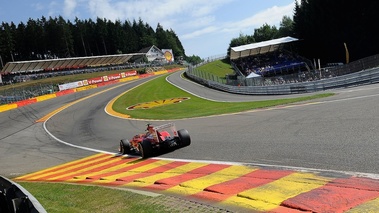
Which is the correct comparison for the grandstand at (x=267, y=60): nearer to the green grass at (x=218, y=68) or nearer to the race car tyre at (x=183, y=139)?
the green grass at (x=218, y=68)

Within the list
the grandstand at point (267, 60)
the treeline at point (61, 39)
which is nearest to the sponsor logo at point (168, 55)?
the treeline at point (61, 39)

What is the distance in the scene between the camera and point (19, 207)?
17.5ft

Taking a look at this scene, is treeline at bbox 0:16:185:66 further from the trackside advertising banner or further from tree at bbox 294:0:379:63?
tree at bbox 294:0:379:63

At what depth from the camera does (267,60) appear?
74875mm

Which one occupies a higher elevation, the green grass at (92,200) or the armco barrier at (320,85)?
the green grass at (92,200)

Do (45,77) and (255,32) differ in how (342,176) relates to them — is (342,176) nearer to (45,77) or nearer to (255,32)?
(45,77)

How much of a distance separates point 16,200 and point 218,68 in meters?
84.9

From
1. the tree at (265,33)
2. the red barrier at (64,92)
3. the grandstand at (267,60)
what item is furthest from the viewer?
the tree at (265,33)

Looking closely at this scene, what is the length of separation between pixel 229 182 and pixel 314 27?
210 feet

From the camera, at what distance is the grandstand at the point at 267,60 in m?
69.3

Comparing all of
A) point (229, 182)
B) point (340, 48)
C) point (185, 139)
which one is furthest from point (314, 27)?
point (229, 182)

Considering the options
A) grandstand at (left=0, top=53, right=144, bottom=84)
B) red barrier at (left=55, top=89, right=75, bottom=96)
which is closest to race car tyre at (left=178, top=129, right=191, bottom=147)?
red barrier at (left=55, top=89, right=75, bottom=96)

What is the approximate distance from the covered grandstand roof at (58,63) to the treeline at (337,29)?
5655cm

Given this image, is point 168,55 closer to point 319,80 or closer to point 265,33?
point 265,33
